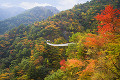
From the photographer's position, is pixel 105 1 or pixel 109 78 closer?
pixel 109 78

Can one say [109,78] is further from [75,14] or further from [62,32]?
[75,14]

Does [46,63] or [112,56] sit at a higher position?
[112,56]

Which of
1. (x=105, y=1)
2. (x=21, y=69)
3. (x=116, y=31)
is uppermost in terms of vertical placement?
(x=105, y=1)

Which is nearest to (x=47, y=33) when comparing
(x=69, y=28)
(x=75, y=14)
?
(x=69, y=28)

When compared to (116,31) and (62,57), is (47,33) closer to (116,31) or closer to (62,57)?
(62,57)

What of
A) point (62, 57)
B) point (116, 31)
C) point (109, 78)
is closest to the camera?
point (109, 78)

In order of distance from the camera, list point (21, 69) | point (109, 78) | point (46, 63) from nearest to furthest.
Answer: point (109, 78) < point (21, 69) < point (46, 63)
